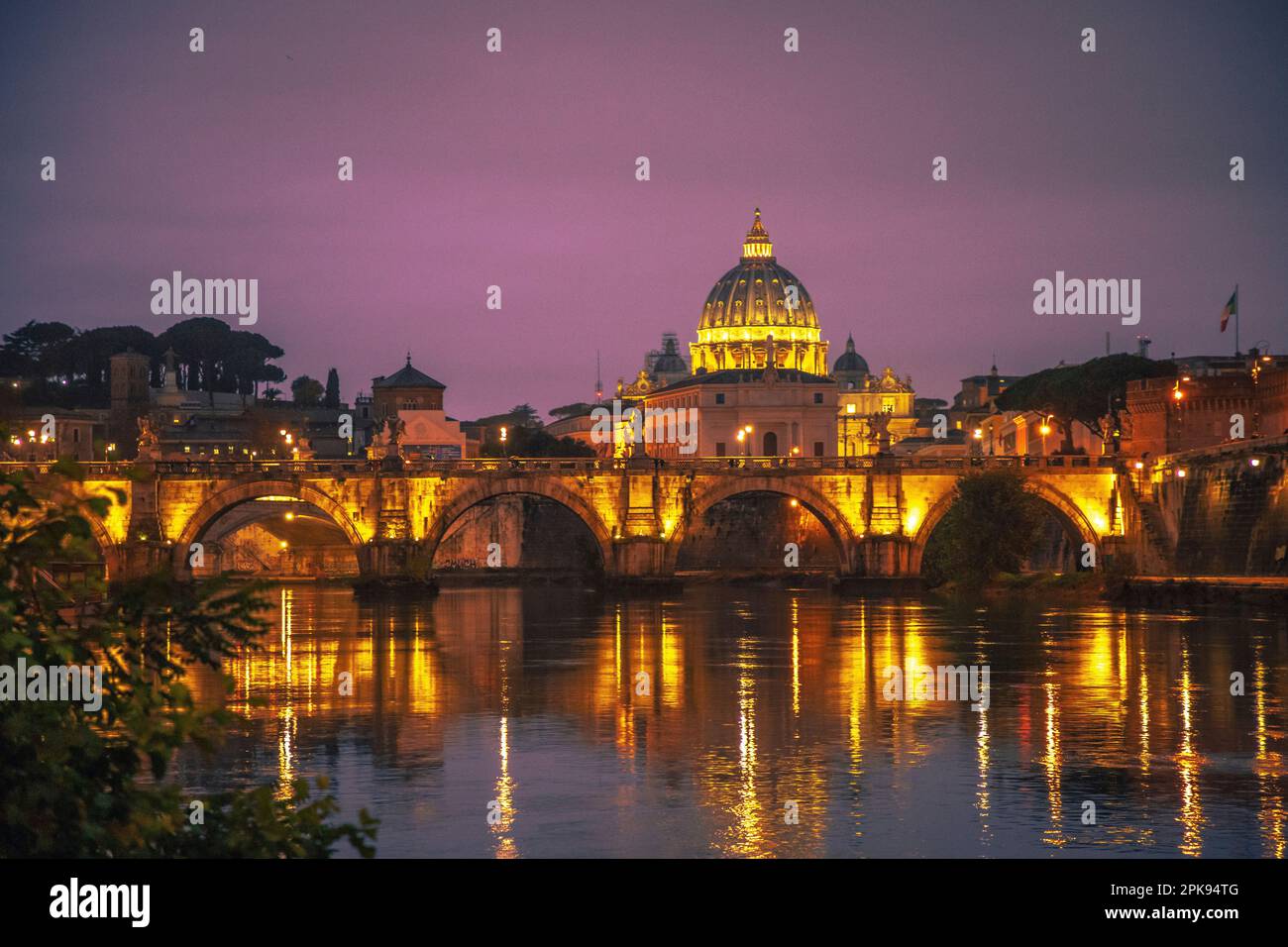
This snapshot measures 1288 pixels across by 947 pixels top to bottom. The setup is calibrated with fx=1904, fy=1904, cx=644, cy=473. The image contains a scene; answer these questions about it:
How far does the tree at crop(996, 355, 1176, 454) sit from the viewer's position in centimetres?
11312

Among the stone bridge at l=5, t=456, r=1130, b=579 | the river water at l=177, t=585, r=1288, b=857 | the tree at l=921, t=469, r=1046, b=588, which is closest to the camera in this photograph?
the river water at l=177, t=585, r=1288, b=857

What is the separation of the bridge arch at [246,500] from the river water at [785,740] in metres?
33.1

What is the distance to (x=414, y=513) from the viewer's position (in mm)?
93250

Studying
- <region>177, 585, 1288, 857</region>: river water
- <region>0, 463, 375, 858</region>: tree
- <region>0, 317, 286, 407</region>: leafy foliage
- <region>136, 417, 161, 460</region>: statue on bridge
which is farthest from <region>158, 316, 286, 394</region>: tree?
<region>0, 463, 375, 858</region>: tree

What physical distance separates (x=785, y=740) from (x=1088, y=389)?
287 ft

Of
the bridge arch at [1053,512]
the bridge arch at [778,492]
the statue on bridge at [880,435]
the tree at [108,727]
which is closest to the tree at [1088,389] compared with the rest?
the statue on bridge at [880,435]

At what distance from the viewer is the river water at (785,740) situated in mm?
23953

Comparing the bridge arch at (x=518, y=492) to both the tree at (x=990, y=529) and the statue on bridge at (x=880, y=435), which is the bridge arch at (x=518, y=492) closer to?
the statue on bridge at (x=880, y=435)

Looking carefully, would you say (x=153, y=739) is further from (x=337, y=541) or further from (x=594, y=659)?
(x=337, y=541)

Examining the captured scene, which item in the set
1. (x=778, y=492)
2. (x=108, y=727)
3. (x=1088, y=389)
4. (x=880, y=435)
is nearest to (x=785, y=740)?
Result: (x=108, y=727)

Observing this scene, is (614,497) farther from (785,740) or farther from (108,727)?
(108,727)

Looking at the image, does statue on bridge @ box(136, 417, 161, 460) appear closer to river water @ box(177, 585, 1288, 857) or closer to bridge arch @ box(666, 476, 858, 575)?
bridge arch @ box(666, 476, 858, 575)

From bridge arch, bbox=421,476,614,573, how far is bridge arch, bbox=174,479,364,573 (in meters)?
3.87
